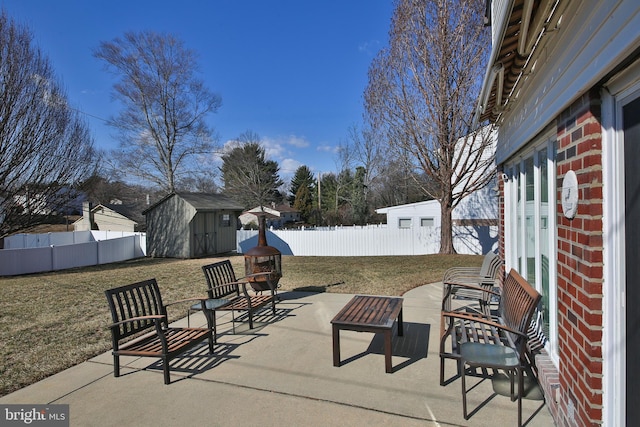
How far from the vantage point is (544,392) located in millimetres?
3152

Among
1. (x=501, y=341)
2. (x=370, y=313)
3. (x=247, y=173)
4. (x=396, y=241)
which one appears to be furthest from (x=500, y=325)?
(x=247, y=173)

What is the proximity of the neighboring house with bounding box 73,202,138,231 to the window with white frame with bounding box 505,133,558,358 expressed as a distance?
34625mm

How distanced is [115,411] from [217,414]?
0.90 meters

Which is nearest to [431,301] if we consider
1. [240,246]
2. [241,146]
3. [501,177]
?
[501,177]

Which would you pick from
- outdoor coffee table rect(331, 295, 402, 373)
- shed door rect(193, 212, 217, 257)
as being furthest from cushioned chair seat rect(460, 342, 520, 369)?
shed door rect(193, 212, 217, 257)

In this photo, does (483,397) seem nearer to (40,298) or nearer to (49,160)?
(40,298)

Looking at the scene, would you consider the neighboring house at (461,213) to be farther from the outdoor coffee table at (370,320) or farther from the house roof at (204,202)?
the outdoor coffee table at (370,320)

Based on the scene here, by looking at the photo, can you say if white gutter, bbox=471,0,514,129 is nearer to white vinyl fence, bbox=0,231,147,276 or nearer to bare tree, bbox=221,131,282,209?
white vinyl fence, bbox=0,231,147,276

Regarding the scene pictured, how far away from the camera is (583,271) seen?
88.0 inches

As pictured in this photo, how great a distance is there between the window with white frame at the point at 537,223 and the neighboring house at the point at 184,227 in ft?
47.2

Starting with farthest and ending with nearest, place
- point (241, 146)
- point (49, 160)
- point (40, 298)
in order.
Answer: point (241, 146) < point (49, 160) < point (40, 298)

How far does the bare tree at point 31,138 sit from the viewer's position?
1314 cm

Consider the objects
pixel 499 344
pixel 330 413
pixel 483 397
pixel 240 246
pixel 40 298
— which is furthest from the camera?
pixel 240 246

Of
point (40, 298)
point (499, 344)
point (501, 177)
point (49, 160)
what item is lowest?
point (40, 298)
